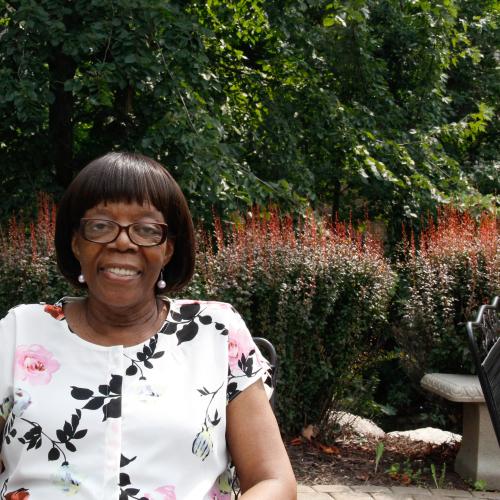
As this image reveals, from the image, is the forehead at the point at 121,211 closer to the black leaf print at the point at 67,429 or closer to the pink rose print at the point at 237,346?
the pink rose print at the point at 237,346

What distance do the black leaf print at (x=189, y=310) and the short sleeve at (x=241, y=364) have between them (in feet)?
0.32

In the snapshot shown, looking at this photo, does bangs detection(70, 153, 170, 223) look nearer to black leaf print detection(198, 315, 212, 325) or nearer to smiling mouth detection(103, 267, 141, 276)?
smiling mouth detection(103, 267, 141, 276)

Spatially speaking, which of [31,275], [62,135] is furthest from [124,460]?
[62,135]

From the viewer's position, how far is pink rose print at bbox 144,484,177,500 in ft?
5.98

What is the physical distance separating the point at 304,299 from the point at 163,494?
2923mm

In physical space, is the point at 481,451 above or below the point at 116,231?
below

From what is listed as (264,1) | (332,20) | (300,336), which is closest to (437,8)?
(332,20)

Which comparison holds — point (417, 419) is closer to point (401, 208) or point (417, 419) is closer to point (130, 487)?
point (401, 208)

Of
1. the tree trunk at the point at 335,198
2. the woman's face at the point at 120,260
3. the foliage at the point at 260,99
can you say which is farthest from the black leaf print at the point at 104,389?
the tree trunk at the point at 335,198

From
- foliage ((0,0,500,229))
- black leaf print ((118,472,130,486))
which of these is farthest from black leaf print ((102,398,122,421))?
foliage ((0,0,500,229))

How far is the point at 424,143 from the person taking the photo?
834 centimetres

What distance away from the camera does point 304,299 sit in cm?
470

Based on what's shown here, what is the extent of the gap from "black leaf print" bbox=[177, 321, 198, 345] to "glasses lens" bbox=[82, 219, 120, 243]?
293 millimetres

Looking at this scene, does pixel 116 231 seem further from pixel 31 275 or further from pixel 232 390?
pixel 31 275
